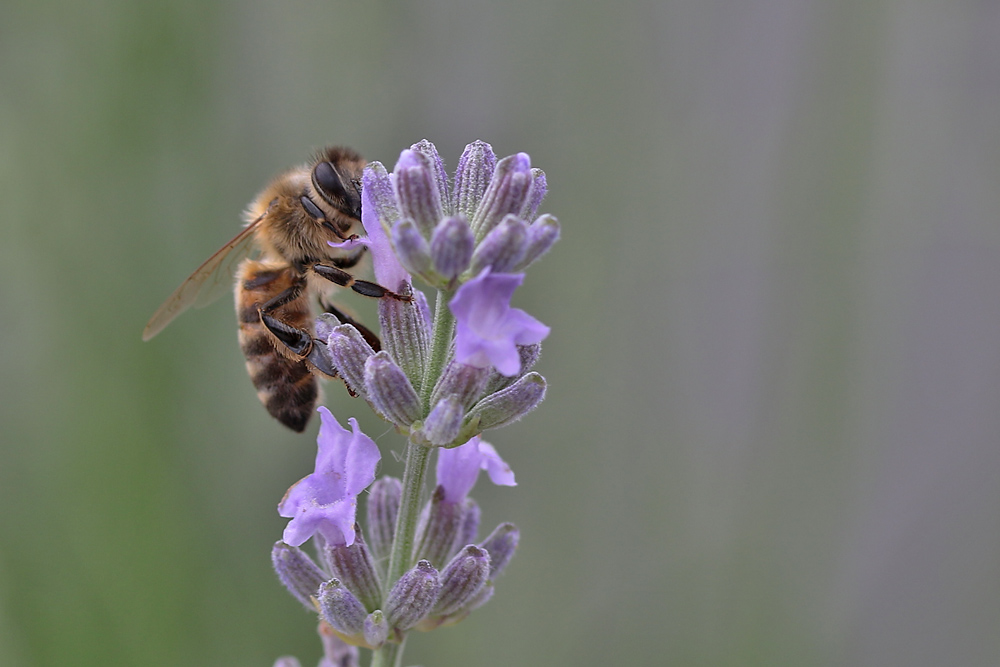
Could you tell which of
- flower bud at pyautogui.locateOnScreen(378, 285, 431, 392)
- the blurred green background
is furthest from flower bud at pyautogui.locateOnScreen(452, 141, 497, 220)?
the blurred green background

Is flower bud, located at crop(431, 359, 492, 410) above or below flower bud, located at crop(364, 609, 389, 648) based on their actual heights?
above

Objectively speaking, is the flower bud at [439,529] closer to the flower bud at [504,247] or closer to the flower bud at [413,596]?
the flower bud at [413,596]

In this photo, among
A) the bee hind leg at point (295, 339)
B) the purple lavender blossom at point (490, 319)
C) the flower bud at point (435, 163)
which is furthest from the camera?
the bee hind leg at point (295, 339)

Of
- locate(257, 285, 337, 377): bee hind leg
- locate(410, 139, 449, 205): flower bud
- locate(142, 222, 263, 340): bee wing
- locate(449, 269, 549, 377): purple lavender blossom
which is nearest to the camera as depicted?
locate(449, 269, 549, 377): purple lavender blossom

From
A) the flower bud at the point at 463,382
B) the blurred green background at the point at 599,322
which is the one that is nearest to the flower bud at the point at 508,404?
the flower bud at the point at 463,382

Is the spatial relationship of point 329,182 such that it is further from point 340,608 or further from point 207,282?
point 340,608

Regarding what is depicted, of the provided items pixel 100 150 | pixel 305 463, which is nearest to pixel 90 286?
pixel 100 150

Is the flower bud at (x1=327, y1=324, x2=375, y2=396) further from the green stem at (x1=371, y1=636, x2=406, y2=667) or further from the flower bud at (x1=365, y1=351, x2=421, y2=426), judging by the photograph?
the green stem at (x1=371, y1=636, x2=406, y2=667)
